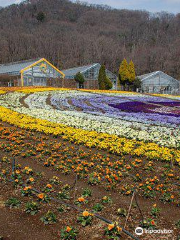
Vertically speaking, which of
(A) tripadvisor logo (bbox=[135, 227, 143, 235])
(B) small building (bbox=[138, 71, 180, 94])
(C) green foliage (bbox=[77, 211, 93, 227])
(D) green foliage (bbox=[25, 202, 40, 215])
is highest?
(B) small building (bbox=[138, 71, 180, 94])

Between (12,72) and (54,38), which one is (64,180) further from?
(54,38)

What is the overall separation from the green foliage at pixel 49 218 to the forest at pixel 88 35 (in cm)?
8235

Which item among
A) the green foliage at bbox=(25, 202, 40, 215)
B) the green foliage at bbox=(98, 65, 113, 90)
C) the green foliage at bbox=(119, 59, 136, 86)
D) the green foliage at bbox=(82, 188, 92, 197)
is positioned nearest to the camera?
the green foliage at bbox=(25, 202, 40, 215)

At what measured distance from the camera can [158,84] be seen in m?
61.6

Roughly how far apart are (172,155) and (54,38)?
342 ft

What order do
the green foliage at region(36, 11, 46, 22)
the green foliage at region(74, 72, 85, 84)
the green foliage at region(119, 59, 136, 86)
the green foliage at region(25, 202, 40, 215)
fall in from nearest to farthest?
the green foliage at region(25, 202, 40, 215), the green foliage at region(74, 72, 85, 84), the green foliage at region(119, 59, 136, 86), the green foliage at region(36, 11, 46, 22)

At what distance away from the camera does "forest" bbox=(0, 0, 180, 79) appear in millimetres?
88812

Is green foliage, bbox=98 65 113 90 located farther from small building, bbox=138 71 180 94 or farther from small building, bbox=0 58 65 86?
small building, bbox=138 71 180 94

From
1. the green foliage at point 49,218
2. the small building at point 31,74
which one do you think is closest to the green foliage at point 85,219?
the green foliage at point 49,218

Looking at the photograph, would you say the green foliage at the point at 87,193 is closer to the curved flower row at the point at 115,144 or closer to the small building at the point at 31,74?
the curved flower row at the point at 115,144

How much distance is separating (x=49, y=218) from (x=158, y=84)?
2348 inches

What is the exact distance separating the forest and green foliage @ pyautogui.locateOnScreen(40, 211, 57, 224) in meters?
82.3

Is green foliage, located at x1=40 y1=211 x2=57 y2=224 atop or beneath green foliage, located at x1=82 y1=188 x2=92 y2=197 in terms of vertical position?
beneath

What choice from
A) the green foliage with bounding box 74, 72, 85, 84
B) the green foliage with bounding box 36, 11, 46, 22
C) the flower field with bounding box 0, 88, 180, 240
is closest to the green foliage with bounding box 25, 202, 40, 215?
the flower field with bounding box 0, 88, 180, 240
